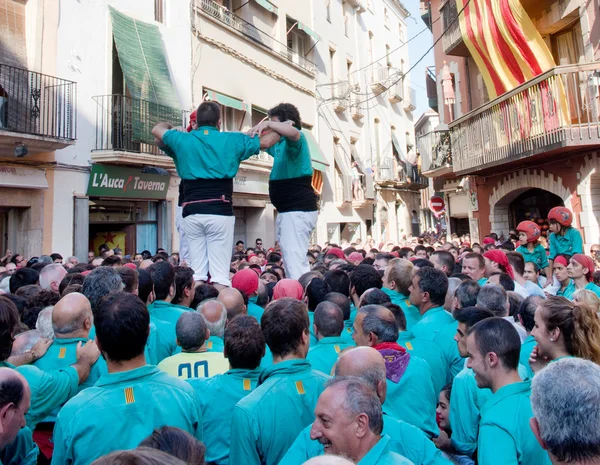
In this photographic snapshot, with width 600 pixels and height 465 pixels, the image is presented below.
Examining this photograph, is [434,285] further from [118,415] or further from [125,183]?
[125,183]

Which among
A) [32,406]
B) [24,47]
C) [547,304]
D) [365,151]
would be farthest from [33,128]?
[365,151]

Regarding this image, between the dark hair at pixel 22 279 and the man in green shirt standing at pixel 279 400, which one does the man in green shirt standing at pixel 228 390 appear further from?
the dark hair at pixel 22 279

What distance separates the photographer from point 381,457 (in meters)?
1.80

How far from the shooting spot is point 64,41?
12.2m

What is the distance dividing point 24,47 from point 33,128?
6.17 feet

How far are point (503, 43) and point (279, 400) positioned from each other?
42.7 ft

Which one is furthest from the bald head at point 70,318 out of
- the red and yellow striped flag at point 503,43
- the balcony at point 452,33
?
the balcony at point 452,33

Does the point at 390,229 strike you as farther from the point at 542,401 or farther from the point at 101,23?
the point at 542,401

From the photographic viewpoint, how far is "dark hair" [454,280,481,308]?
4117mm

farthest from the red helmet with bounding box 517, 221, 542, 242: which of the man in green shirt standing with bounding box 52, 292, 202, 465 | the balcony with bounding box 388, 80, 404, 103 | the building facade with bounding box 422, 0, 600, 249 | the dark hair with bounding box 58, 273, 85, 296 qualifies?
the balcony with bounding box 388, 80, 404, 103

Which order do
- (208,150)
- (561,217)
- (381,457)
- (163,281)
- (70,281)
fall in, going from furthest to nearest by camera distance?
(561,217) < (208,150) < (70,281) < (163,281) < (381,457)

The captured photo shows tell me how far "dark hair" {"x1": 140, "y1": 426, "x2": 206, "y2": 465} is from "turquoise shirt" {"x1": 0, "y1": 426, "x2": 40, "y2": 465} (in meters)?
1.14

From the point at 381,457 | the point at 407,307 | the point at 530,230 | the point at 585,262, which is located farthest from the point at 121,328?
the point at 530,230

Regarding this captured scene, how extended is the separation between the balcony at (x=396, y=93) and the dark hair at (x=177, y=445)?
30624 mm
